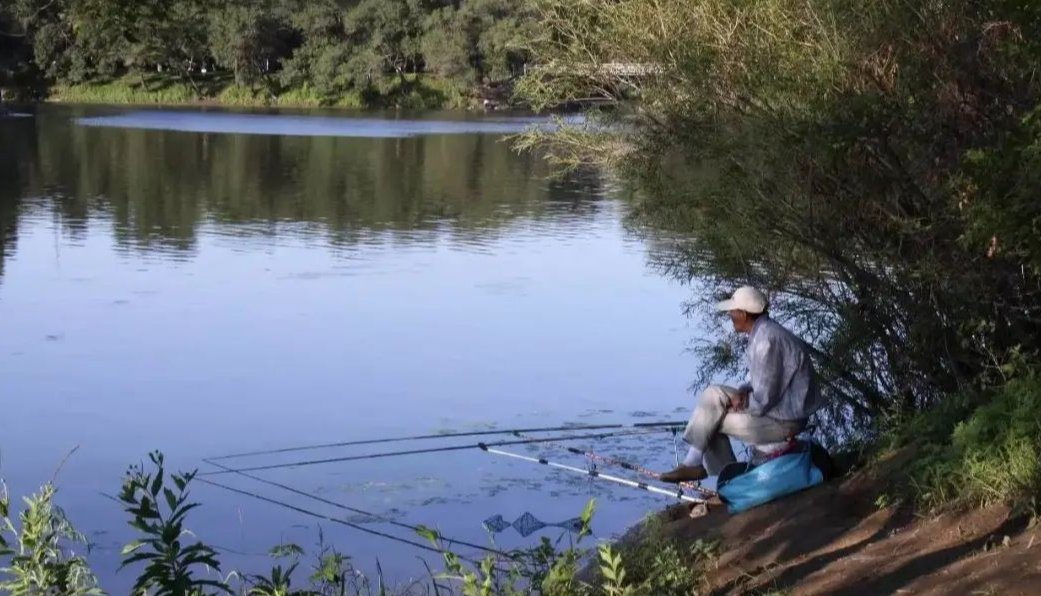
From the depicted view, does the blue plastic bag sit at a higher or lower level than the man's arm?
lower

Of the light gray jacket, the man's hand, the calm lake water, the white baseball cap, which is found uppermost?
the white baseball cap

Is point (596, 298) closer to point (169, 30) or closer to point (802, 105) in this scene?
point (802, 105)

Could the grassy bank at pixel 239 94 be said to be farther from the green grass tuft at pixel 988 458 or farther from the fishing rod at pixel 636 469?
the green grass tuft at pixel 988 458

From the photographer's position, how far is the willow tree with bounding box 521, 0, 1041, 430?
23.0 feet

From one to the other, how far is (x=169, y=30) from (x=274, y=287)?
28.5 feet

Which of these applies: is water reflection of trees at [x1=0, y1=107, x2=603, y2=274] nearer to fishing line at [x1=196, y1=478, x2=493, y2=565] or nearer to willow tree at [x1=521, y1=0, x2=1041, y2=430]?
fishing line at [x1=196, y1=478, x2=493, y2=565]

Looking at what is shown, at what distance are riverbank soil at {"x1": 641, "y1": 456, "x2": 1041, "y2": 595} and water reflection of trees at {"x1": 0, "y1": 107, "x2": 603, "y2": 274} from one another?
A: 1234cm

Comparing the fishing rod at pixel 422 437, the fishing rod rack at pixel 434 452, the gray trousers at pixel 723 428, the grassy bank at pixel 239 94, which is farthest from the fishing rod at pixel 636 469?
the grassy bank at pixel 239 94

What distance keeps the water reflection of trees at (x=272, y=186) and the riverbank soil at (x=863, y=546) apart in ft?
40.5

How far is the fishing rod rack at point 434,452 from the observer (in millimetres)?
7797

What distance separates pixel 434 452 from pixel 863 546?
394cm

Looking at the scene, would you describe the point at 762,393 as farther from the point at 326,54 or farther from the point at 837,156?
the point at 326,54

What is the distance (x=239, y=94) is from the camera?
192ft

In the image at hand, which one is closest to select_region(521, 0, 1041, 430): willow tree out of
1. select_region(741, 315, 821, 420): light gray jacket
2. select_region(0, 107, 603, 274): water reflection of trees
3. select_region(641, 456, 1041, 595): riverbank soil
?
select_region(741, 315, 821, 420): light gray jacket
